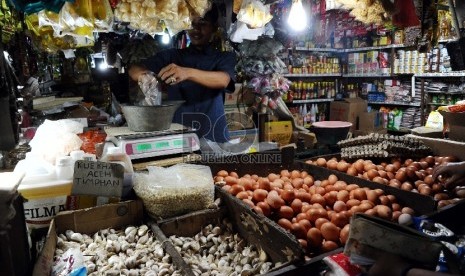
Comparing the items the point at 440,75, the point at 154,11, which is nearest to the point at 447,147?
the point at 154,11

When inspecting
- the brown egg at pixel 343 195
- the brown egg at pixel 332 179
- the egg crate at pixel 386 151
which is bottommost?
the brown egg at pixel 343 195

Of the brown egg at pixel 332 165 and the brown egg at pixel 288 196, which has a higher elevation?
the brown egg at pixel 332 165

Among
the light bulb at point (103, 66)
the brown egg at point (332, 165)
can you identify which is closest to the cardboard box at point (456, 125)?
the brown egg at point (332, 165)

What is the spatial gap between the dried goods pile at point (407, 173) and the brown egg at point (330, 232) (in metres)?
0.70

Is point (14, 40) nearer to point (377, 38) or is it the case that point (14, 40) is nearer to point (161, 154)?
point (161, 154)

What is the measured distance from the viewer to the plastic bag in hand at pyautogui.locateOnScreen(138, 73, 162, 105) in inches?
89.4

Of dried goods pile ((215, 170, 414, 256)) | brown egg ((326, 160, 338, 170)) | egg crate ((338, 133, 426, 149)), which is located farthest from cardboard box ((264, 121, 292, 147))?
dried goods pile ((215, 170, 414, 256))

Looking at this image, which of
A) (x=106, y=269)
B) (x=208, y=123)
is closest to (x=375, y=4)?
(x=208, y=123)

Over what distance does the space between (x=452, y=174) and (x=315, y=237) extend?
100cm

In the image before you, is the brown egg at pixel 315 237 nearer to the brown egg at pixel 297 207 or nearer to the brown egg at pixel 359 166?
the brown egg at pixel 297 207

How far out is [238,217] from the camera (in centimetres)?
155

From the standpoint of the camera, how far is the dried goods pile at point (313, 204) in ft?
4.66

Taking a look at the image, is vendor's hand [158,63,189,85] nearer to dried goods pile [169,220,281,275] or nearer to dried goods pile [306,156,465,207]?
dried goods pile [306,156,465,207]

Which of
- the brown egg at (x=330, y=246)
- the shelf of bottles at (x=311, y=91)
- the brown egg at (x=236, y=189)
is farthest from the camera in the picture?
the shelf of bottles at (x=311, y=91)
